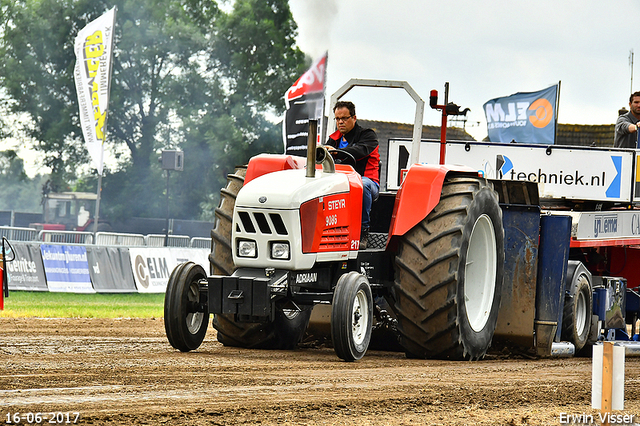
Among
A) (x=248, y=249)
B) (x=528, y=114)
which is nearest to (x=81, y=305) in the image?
(x=248, y=249)

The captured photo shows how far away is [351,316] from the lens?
686 cm

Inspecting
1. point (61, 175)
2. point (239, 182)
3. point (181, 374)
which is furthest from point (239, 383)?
point (61, 175)

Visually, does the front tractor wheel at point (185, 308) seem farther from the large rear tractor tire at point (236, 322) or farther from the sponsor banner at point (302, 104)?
the sponsor banner at point (302, 104)

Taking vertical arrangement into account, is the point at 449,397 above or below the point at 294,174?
below

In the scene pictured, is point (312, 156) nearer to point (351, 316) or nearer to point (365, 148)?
point (365, 148)

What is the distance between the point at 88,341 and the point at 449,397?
171 inches

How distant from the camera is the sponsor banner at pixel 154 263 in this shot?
19.6 metres

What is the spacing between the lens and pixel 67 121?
39.8 meters

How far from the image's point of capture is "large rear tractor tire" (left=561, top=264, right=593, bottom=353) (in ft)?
30.5

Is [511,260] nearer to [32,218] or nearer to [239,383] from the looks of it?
[239,383]

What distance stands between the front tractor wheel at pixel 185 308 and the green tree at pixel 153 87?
31.5m

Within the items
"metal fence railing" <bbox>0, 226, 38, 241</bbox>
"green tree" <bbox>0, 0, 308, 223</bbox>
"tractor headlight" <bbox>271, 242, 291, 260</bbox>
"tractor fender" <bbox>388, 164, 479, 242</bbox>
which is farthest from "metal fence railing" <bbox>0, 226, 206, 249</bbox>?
"green tree" <bbox>0, 0, 308, 223</bbox>

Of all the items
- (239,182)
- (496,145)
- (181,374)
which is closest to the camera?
(181,374)

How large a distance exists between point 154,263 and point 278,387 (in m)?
15.1
